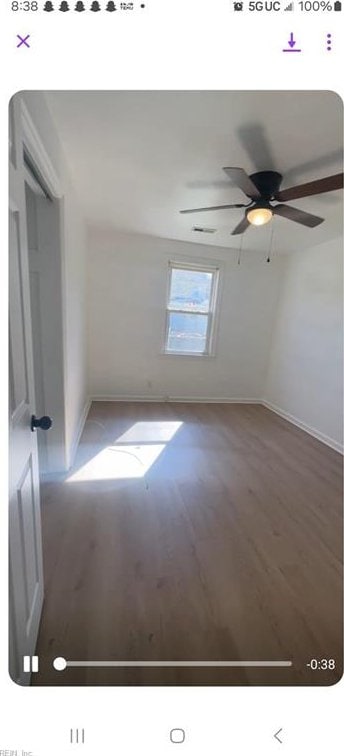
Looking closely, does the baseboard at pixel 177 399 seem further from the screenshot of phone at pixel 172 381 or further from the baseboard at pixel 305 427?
the baseboard at pixel 305 427

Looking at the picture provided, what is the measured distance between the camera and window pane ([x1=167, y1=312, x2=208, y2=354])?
407 cm

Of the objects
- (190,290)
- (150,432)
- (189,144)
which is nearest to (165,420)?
(150,432)

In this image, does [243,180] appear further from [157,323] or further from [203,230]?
[157,323]

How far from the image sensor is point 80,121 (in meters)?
1.46

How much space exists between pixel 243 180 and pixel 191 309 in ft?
8.03

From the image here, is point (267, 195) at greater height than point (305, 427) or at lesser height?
greater

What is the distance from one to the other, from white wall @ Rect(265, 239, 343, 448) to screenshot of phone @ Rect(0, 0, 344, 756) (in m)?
0.03

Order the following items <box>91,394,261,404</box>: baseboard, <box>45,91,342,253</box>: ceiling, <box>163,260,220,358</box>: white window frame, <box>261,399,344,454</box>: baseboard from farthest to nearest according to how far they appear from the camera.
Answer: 1. <box>91,394,261,404</box>: baseboard
2. <box>163,260,220,358</box>: white window frame
3. <box>261,399,344,454</box>: baseboard
4. <box>45,91,342,253</box>: ceiling

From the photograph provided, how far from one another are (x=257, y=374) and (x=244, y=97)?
11.7ft

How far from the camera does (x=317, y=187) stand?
1.54 metres

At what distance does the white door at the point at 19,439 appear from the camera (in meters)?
0.66

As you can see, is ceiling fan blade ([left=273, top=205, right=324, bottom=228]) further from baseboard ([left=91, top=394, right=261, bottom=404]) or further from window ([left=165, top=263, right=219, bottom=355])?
baseboard ([left=91, top=394, right=261, bottom=404])
